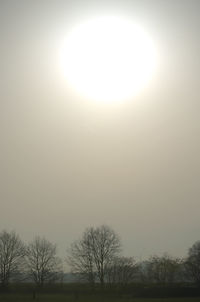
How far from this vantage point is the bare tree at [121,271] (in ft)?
276

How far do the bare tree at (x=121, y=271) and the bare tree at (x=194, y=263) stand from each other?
528 inches

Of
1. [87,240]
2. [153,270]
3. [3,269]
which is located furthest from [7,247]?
[153,270]

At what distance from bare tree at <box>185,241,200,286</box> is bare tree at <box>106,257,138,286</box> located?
13.4 m

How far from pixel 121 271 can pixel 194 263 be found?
62.4ft

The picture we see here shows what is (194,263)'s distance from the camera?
92.0m

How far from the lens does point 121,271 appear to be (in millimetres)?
87625

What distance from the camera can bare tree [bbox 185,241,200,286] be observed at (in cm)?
8931

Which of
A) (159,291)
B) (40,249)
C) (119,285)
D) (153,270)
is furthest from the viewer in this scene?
(153,270)

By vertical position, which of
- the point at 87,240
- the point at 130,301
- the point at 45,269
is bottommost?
the point at 130,301

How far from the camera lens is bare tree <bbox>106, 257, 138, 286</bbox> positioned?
84.1m

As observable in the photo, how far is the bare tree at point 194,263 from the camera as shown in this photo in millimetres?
89312

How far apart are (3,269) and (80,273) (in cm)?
1886

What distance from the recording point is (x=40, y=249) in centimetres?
9688

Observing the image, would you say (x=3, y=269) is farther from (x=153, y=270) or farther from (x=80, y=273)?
(x=153, y=270)
